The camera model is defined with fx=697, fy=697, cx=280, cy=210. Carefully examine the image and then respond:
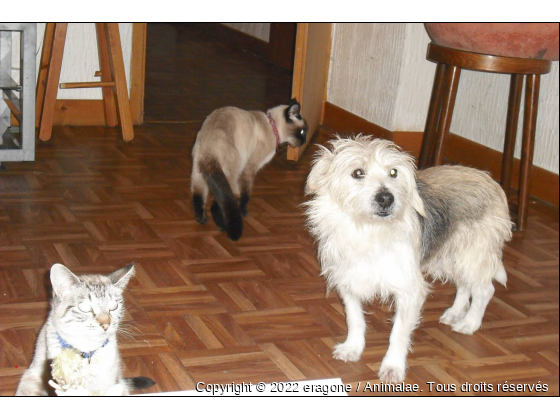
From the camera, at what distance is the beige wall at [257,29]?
9.36m

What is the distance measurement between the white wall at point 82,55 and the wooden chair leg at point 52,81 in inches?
15.0

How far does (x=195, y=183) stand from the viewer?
3.85 meters

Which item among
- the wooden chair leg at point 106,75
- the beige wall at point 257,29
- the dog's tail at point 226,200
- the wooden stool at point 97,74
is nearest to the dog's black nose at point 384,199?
the dog's tail at point 226,200

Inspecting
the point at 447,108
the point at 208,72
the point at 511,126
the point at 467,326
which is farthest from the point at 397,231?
the point at 208,72

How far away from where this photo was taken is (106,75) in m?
5.35

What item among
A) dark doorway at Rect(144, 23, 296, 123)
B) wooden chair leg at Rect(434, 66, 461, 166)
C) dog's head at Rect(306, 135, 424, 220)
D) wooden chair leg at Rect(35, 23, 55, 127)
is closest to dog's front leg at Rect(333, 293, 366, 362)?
dog's head at Rect(306, 135, 424, 220)

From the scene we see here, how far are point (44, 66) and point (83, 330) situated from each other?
3.70m

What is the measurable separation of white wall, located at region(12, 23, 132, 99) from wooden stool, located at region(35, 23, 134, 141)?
0.31ft

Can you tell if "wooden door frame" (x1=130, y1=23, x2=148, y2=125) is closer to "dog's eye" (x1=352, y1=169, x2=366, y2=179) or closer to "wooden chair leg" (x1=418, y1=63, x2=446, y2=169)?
"wooden chair leg" (x1=418, y1=63, x2=446, y2=169)

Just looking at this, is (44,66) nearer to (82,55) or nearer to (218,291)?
(82,55)

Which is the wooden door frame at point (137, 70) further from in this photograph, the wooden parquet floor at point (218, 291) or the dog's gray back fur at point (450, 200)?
the dog's gray back fur at point (450, 200)

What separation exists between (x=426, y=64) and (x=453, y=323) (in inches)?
111
